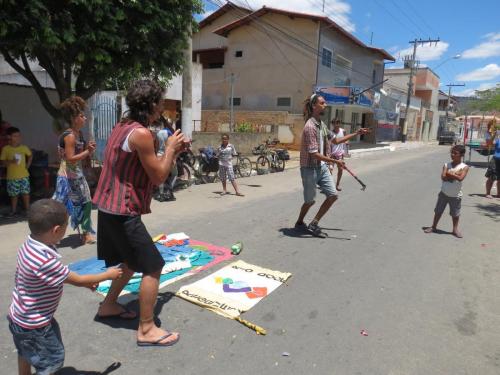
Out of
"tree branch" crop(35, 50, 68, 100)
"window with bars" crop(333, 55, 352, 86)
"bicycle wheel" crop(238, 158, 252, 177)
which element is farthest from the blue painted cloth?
"window with bars" crop(333, 55, 352, 86)

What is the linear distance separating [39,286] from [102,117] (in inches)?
450

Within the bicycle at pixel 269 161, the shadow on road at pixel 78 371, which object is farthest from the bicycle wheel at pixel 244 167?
the shadow on road at pixel 78 371

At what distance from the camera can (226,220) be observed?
6.66 meters

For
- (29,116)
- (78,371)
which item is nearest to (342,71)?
(29,116)

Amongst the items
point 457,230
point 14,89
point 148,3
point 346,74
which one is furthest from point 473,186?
point 346,74

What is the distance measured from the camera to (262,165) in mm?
13844

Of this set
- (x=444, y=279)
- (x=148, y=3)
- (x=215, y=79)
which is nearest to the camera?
(x=444, y=279)

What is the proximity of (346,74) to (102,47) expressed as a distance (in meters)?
25.7

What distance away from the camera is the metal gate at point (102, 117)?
12375mm

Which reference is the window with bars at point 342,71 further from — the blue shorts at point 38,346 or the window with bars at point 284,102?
the blue shorts at point 38,346

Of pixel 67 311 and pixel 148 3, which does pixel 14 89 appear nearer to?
pixel 148 3

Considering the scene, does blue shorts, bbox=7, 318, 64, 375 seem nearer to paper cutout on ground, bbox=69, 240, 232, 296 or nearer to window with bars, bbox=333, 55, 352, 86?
paper cutout on ground, bbox=69, 240, 232, 296

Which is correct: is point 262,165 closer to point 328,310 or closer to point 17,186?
point 17,186

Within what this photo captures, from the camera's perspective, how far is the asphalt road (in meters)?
2.78
